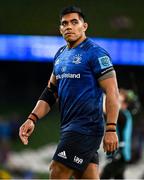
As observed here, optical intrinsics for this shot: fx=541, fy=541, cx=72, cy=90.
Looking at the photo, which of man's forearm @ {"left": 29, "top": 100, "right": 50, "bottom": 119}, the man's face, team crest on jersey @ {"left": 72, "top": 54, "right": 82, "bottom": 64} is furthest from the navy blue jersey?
man's forearm @ {"left": 29, "top": 100, "right": 50, "bottom": 119}

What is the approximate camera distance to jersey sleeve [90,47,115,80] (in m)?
3.95

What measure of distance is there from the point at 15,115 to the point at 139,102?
2.39m

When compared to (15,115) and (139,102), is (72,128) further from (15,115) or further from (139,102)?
(15,115)

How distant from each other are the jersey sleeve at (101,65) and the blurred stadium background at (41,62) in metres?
3.69

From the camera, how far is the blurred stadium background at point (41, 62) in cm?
803

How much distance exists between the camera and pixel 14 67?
9039mm

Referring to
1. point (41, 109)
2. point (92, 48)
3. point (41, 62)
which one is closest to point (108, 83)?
point (92, 48)

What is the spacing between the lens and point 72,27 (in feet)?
13.6

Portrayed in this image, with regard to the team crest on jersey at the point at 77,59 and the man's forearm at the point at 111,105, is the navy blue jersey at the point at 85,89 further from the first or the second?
the man's forearm at the point at 111,105

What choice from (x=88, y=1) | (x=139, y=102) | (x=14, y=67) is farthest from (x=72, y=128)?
(x=14, y=67)

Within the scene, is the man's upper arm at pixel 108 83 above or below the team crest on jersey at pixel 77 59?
below

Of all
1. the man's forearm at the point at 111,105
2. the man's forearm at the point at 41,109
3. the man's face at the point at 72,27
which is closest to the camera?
the man's forearm at the point at 111,105

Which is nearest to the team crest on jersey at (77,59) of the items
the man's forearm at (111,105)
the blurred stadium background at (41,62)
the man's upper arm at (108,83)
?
the man's upper arm at (108,83)

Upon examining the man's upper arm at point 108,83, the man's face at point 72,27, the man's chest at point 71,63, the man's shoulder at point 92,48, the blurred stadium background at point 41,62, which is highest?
the man's face at point 72,27
